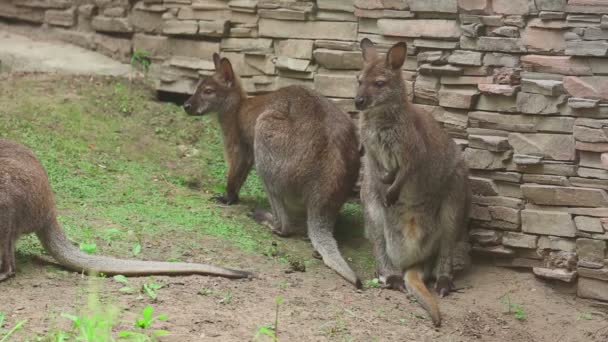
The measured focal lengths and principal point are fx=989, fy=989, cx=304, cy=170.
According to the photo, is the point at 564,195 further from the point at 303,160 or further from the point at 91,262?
the point at 91,262

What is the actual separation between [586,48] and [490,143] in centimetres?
109

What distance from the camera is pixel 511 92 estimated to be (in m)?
7.73

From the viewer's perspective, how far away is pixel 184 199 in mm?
8891

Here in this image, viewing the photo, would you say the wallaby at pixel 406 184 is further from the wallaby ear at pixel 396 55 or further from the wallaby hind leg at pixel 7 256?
the wallaby hind leg at pixel 7 256

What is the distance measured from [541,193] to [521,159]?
0.31 m

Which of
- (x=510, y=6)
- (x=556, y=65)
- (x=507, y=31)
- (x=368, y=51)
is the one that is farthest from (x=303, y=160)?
(x=556, y=65)

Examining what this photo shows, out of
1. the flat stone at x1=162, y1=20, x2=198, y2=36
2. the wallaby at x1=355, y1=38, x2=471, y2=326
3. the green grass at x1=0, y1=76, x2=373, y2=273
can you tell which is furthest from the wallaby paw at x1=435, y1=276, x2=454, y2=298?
the flat stone at x1=162, y1=20, x2=198, y2=36

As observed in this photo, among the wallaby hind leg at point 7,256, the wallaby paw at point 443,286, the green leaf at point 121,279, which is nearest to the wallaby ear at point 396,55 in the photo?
the wallaby paw at point 443,286

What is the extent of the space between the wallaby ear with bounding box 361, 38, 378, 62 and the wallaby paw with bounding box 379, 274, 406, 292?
5.75ft

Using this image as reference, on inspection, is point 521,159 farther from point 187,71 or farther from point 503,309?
point 187,71

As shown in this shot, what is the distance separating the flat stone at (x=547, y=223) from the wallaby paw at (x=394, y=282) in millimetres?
1065

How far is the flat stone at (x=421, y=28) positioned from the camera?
8.04 metres

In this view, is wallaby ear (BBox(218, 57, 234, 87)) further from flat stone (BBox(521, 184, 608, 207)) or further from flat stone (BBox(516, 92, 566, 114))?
flat stone (BBox(521, 184, 608, 207))

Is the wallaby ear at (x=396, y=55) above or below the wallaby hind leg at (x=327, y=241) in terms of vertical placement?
above
